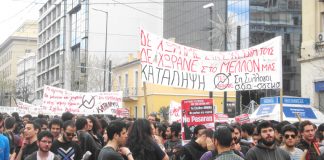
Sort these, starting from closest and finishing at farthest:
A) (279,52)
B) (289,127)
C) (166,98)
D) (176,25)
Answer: (289,127), (279,52), (166,98), (176,25)

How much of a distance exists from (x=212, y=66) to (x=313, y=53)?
16.0 metres

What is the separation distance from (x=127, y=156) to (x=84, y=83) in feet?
179

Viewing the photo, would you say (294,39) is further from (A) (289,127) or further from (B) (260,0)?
(A) (289,127)

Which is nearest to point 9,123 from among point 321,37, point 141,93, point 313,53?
point 321,37

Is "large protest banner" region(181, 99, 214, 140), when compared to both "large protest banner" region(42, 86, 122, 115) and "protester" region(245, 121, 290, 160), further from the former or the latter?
"large protest banner" region(42, 86, 122, 115)

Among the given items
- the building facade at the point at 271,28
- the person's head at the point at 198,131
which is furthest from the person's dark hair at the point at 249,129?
the building facade at the point at 271,28

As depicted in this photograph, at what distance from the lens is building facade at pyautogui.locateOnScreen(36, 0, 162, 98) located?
2522 inches

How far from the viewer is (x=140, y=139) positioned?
266 inches

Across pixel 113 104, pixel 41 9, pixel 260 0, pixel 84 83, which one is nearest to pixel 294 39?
pixel 260 0

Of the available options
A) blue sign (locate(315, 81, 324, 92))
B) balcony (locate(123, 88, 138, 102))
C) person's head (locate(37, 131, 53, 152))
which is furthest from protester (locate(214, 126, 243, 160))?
balcony (locate(123, 88, 138, 102))

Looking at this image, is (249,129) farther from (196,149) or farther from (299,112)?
(299,112)

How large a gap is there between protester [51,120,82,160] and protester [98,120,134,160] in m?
1.89

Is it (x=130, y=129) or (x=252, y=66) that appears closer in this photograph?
(x=130, y=129)

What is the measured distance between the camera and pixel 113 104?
76.5ft
